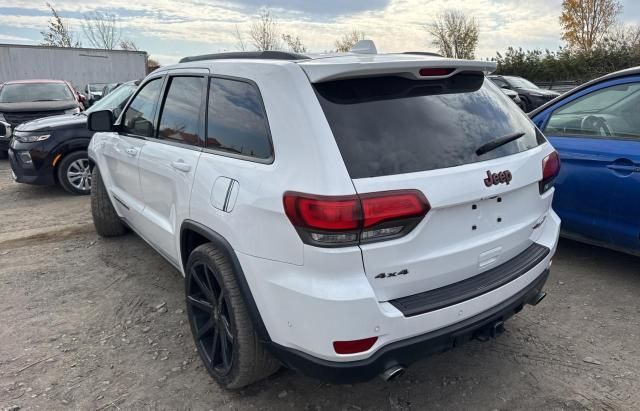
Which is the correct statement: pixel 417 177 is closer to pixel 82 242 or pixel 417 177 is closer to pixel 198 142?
pixel 198 142

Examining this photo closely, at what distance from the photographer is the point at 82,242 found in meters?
5.11

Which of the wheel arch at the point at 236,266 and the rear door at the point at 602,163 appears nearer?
the wheel arch at the point at 236,266

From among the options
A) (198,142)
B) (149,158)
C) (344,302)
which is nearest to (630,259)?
(344,302)

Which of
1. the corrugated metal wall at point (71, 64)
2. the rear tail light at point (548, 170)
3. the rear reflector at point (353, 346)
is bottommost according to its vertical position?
the rear reflector at point (353, 346)

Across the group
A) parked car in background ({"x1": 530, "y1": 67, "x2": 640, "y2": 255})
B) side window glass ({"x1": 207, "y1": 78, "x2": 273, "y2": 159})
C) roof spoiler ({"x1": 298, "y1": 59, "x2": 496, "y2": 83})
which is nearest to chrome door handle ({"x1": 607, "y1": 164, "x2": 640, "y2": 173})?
parked car in background ({"x1": 530, "y1": 67, "x2": 640, "y2": 255})

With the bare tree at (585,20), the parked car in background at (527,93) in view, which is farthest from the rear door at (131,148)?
the bare tree at (585,20)

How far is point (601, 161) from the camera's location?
3.61 metres

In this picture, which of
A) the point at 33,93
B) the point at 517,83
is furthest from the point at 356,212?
the point at 517,83

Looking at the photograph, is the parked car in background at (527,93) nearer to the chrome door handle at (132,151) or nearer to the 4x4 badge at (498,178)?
the chrome door handle at (132,151)

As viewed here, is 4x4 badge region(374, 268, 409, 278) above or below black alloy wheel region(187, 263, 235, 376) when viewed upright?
above

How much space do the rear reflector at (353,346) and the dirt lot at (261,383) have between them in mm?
724

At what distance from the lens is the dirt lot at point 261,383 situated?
2.58 m

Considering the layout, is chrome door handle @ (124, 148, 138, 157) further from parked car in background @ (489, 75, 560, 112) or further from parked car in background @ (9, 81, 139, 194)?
parked car in background @ (489, 75, 560, 112)

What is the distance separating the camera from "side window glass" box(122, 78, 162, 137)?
11.7 ft
